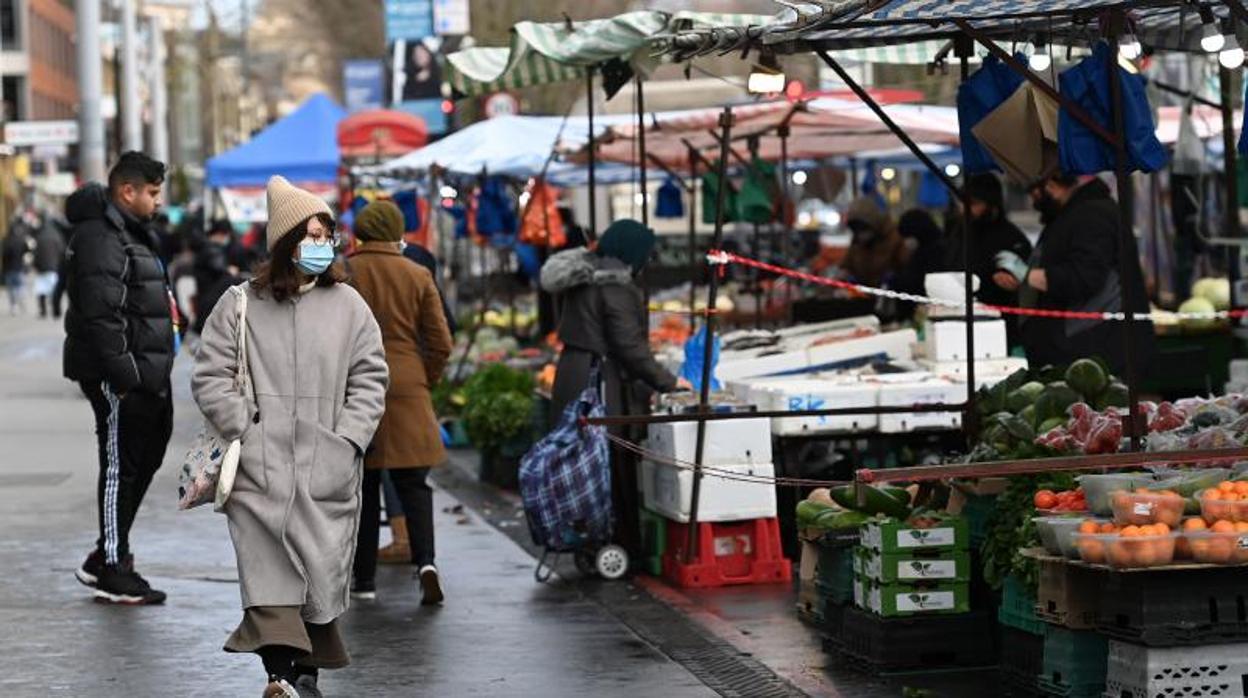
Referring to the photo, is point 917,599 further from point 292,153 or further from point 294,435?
point 292,153

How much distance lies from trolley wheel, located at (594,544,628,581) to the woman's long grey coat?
3901 millimetres

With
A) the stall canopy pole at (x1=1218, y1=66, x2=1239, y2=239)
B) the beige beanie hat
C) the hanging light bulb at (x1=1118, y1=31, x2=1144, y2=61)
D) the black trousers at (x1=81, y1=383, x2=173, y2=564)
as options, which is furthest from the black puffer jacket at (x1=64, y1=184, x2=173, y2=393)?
the stall canopy pole at (x1=1218, y1=66, x2=1239, y2=239)

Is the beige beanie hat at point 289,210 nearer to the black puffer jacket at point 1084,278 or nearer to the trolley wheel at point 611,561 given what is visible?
the trolley wheel at point 611,561

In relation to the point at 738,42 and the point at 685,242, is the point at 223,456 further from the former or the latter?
the point at 685,242

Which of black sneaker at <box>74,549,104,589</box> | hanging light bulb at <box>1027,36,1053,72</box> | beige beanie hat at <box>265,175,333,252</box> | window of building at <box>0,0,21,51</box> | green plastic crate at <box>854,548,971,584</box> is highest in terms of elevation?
window of building at <box>0,0,21,51</box>

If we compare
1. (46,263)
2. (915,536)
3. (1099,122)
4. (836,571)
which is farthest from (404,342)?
(46,263)

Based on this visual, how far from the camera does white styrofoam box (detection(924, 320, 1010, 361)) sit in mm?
12945

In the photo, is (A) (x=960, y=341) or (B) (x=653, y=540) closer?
(B) (x=653, y=540)

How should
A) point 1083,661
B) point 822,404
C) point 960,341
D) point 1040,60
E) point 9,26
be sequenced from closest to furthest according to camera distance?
point 1083,661 < point 1040,60 < point 822,404 < point 960,341 < point 9,26

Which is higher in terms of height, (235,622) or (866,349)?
(866,349)

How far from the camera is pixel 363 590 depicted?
11.4 meters

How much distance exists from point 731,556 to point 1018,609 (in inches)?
133

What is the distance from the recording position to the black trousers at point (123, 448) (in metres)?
10.9

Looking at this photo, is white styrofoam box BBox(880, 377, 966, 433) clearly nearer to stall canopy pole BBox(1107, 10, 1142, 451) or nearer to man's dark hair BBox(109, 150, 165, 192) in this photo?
stall canopy pole BBox(1107, 10, 1142, 451)
